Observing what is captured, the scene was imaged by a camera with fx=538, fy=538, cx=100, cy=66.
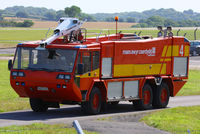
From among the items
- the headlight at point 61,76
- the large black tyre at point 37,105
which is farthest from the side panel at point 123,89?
the large black tyre at point 37,105

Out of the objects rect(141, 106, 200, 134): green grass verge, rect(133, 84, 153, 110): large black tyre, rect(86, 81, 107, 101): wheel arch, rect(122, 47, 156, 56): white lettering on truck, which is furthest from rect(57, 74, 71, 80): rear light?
rect(133, 84, 153, 110): large black tyre

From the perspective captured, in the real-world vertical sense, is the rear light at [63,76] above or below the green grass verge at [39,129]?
above

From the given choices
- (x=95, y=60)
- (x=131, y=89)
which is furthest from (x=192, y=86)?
(x=95, y=60)

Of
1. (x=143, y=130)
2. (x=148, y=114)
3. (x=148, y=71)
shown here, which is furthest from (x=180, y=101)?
(x=143, y=130)

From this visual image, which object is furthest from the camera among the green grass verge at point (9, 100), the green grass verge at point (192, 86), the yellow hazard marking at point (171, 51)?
the green grass verge at point (192, 86)

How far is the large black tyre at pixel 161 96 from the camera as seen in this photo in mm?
19797

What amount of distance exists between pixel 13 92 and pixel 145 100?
24.7ft

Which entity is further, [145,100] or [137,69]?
[145,100]

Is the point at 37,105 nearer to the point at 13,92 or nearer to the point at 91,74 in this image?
the point at 91,74

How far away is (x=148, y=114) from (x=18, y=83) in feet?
14.0

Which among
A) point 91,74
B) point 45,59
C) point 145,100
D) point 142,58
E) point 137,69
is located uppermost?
point 45,59

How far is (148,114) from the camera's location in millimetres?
17406

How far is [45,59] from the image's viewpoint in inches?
658

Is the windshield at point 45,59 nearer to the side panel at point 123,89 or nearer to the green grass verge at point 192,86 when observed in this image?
the side panel at point 123,89
